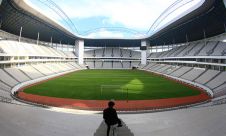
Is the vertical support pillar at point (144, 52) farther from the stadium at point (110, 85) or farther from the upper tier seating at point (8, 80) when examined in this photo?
the upper tier seating at point (8, 80)

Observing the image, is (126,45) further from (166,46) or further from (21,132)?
Result: (21,132)

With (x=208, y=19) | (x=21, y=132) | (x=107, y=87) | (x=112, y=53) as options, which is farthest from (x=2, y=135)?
(x=112, y=53)

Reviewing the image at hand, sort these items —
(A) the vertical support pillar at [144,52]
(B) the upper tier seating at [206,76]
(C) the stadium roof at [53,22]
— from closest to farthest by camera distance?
(C) the stadium roof at [53,22] < (B) the upper tier seating at [206,76] < (A) the vertical support pillar at [144,52]

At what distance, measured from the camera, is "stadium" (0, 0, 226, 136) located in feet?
29.8

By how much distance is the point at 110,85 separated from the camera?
Result: 126 ft

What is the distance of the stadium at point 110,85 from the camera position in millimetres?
9070

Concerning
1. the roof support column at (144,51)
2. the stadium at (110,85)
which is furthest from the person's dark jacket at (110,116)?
the roof support column at (144,51)

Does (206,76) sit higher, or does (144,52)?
(144,52)

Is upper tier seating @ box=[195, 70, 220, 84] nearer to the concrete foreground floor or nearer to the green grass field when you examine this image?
the green grass field

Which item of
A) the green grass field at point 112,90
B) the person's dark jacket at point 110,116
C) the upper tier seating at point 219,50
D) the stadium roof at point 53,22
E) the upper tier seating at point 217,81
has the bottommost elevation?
the green grass field at point 112,90

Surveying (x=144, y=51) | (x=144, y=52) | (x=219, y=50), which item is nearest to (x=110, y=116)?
(x=219, y=50)

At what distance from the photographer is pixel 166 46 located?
87.6 m

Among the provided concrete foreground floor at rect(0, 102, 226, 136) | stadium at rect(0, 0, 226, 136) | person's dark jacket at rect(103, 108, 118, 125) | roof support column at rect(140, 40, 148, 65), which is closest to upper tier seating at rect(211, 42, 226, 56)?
stadium at rect(0, 0, 226, 136)

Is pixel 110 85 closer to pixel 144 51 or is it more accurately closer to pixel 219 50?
pixel 219 50
